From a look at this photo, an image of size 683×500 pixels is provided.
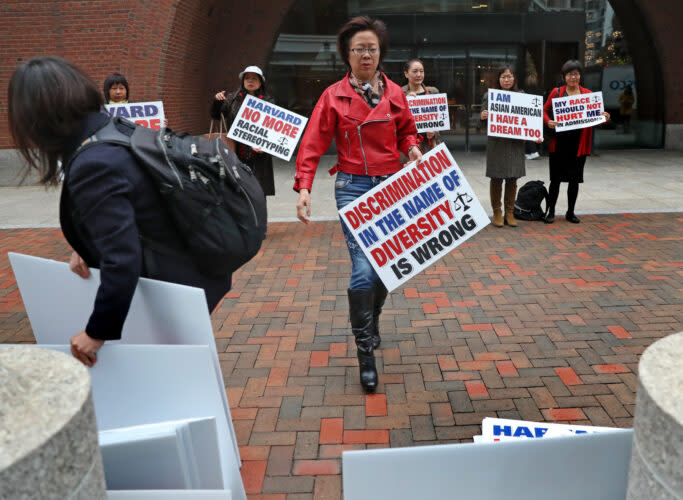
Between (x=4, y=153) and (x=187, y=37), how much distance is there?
13.5 feet

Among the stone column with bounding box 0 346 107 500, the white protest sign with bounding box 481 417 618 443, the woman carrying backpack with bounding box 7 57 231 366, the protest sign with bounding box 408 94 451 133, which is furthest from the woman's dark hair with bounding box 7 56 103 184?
the protest sign with bounding box 408 94 451 133

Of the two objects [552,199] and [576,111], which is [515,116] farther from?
[552,199]

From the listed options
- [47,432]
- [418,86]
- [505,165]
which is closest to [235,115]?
[418,86]

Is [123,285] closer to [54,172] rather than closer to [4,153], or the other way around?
[54,172]

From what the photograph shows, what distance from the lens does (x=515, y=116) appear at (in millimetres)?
7039

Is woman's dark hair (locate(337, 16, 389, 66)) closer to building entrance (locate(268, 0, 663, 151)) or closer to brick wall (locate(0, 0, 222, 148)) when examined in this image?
brick wall (locate(0, 0, 222, 148))

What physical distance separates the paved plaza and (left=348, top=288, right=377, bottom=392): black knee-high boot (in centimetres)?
10

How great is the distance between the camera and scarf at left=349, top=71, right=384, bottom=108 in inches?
128

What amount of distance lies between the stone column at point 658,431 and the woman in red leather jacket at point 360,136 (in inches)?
83.1

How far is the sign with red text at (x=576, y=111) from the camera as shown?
7.04 metres

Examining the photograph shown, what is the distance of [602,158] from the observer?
13.9m

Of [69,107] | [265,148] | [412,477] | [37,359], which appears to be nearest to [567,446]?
[412,477]

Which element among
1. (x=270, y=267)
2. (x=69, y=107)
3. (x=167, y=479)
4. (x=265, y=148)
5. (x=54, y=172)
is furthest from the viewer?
(x=265, y=148)

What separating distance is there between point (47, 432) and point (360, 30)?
103 inches
